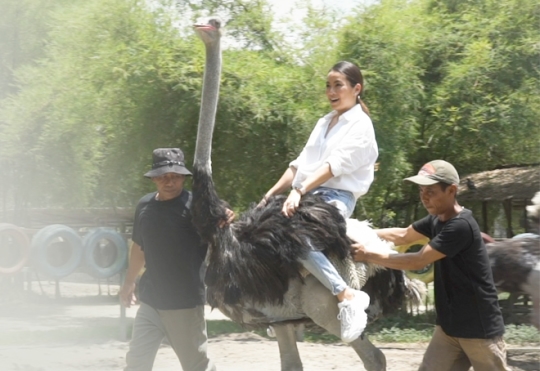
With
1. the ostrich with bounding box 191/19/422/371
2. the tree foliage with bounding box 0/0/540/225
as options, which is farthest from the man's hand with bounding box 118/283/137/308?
the tree foliage with bounding box 0/0/540/225

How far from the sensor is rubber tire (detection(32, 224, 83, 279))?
30.6 ft

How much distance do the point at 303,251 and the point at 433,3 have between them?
669 cm

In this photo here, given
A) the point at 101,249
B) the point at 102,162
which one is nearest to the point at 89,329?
the point at 101,249

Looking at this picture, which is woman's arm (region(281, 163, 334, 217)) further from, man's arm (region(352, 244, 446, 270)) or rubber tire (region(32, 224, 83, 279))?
rubber tire (region(32, 224, 83, 279))

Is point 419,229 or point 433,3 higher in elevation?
point 433,3

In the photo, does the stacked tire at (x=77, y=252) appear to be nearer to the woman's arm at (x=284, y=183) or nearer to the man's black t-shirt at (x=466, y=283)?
the woman's arm at (x=284, y=183)

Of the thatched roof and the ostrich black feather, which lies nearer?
the ostrich black feather

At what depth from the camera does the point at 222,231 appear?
408cm

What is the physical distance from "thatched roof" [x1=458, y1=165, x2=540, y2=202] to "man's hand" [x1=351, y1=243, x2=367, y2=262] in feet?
18.9

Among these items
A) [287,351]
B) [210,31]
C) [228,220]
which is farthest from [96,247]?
[228,220]

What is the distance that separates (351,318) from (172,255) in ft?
2.90

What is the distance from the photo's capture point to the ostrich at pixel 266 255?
408cm

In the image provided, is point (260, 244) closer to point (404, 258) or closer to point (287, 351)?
point (287, 351)

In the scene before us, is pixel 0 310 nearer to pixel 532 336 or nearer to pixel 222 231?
pixel 532 336
